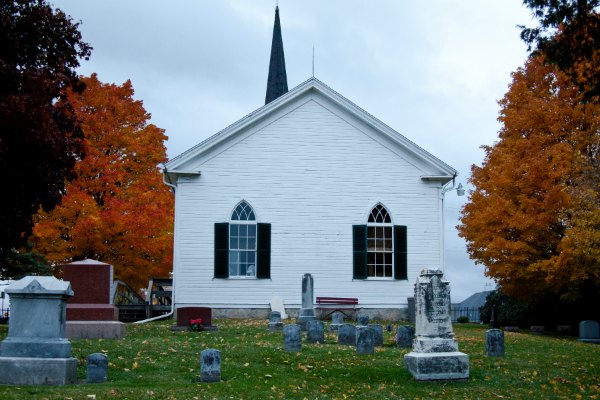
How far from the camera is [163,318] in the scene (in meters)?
26.1

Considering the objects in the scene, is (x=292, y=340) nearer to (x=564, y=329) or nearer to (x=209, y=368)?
(x=209, y=368)

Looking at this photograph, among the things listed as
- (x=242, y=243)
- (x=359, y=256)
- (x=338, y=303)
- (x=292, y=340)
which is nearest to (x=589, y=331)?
(x=359, y=256)

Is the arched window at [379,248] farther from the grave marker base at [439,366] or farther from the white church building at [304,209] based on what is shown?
the grave marker base at [439,366]

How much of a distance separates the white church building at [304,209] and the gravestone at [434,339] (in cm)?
1342

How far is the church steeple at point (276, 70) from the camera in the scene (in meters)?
41.4

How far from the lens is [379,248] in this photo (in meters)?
26.6

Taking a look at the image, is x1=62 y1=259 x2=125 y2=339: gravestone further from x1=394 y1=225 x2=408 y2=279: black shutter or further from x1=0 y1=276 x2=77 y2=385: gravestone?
x1=394 y1=225 x2=408 y2=279: black shutter

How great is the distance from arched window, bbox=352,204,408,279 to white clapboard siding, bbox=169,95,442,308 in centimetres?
23

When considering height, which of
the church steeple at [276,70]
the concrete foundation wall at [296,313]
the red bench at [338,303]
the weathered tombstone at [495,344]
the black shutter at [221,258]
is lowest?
the weathered tombstone at [495,344]

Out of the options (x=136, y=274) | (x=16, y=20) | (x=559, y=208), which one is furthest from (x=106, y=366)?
(x=136, y=274)

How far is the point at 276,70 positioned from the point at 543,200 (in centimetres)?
1999

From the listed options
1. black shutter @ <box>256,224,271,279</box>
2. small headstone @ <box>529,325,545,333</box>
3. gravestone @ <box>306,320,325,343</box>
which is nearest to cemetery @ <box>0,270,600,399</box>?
gravestone @ <box>306,320,325,343</box>

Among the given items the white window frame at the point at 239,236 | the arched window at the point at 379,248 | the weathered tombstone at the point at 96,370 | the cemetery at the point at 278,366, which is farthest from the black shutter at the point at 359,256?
the weathered tombstone at the point at 96,370

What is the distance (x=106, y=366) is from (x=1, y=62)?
7636 mm
